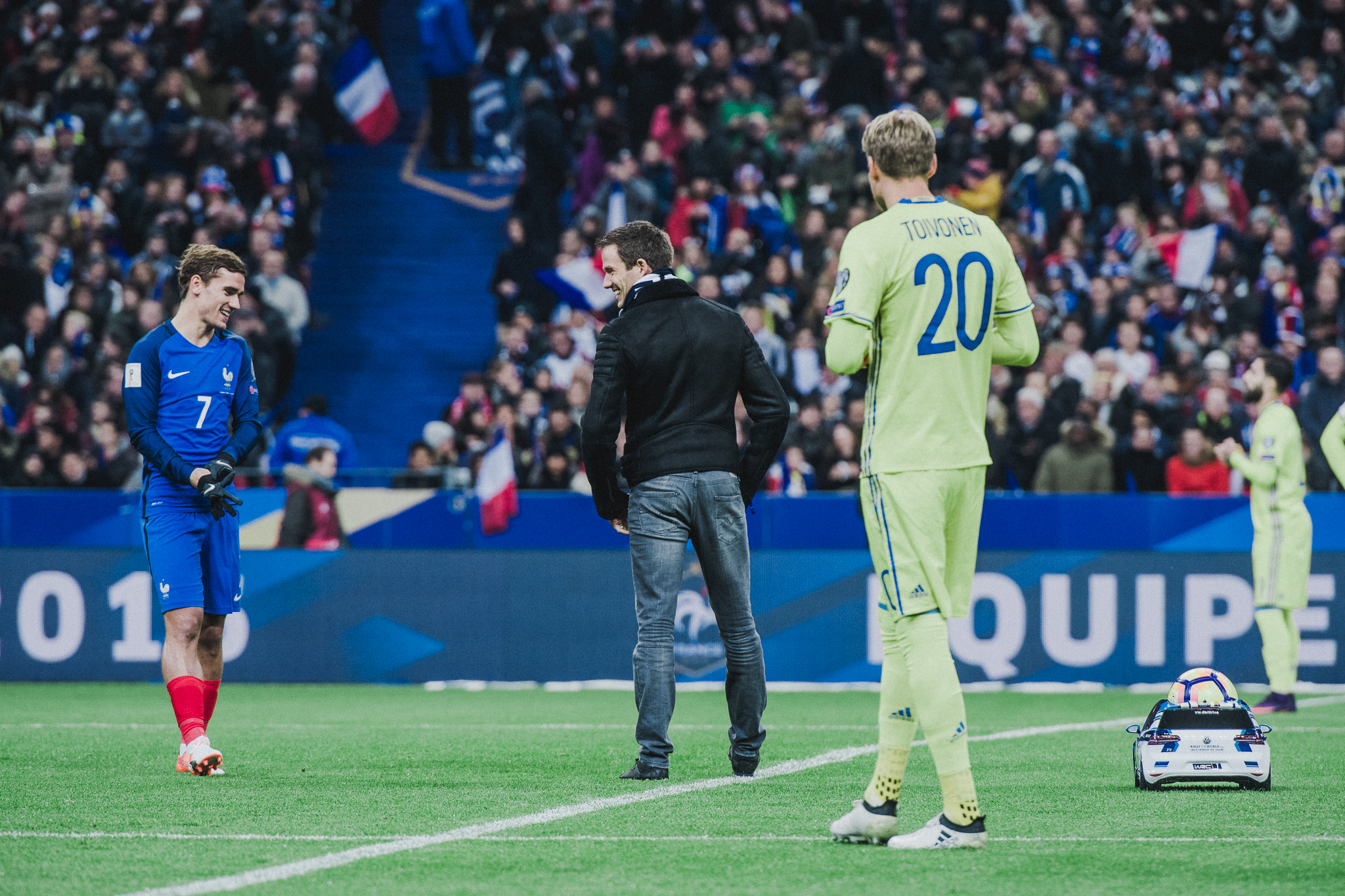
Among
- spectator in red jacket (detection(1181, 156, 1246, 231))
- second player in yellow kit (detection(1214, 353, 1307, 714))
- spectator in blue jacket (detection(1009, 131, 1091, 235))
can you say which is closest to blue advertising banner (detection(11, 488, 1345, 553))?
second player in yellow kit (detection(1214, 353, 1307, 714))

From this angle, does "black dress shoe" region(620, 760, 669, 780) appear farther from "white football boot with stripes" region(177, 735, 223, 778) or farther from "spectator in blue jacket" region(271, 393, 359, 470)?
"spectator in blue jacket" region(271, 393, 359, 470)

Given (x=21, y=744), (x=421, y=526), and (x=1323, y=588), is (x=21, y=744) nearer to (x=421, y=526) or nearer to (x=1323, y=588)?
(x=421, y=526)

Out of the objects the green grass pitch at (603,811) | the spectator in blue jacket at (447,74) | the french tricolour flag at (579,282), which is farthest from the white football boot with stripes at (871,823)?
the spectator in blue jacket at (447,74)

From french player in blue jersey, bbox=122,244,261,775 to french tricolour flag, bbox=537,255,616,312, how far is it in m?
9.94

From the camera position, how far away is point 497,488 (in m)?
14.4

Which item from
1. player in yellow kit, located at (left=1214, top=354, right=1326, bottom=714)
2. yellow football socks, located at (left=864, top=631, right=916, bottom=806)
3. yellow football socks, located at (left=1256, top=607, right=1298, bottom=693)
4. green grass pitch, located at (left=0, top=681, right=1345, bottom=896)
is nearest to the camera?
green grass pitch, located at (left=0, top=681, right=1345, bottom=896)

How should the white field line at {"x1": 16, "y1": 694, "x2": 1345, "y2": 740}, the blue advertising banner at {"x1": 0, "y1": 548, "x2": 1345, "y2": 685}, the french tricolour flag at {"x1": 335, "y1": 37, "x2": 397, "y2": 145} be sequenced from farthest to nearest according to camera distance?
the french tricolour flag at {"x1": 335, "y1": 37, "x2": 397, "y2": 145}, the blue advertising banner at {"x1": 0, "y1": 548, "x2": 1345, "y2": 685}, the white field line at {"x1": 16, "y1": 694, "x2": 1345, "y2": 740}

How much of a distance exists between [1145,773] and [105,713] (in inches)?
264

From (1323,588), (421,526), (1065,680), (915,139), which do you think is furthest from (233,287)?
(1323,588)

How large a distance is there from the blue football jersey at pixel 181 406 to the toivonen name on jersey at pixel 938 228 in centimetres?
347

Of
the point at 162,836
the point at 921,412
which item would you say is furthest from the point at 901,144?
→ the point at 162,836

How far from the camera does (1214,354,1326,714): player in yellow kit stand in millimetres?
10836

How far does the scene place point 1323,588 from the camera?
1302cm

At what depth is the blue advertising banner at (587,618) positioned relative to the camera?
518 inches
